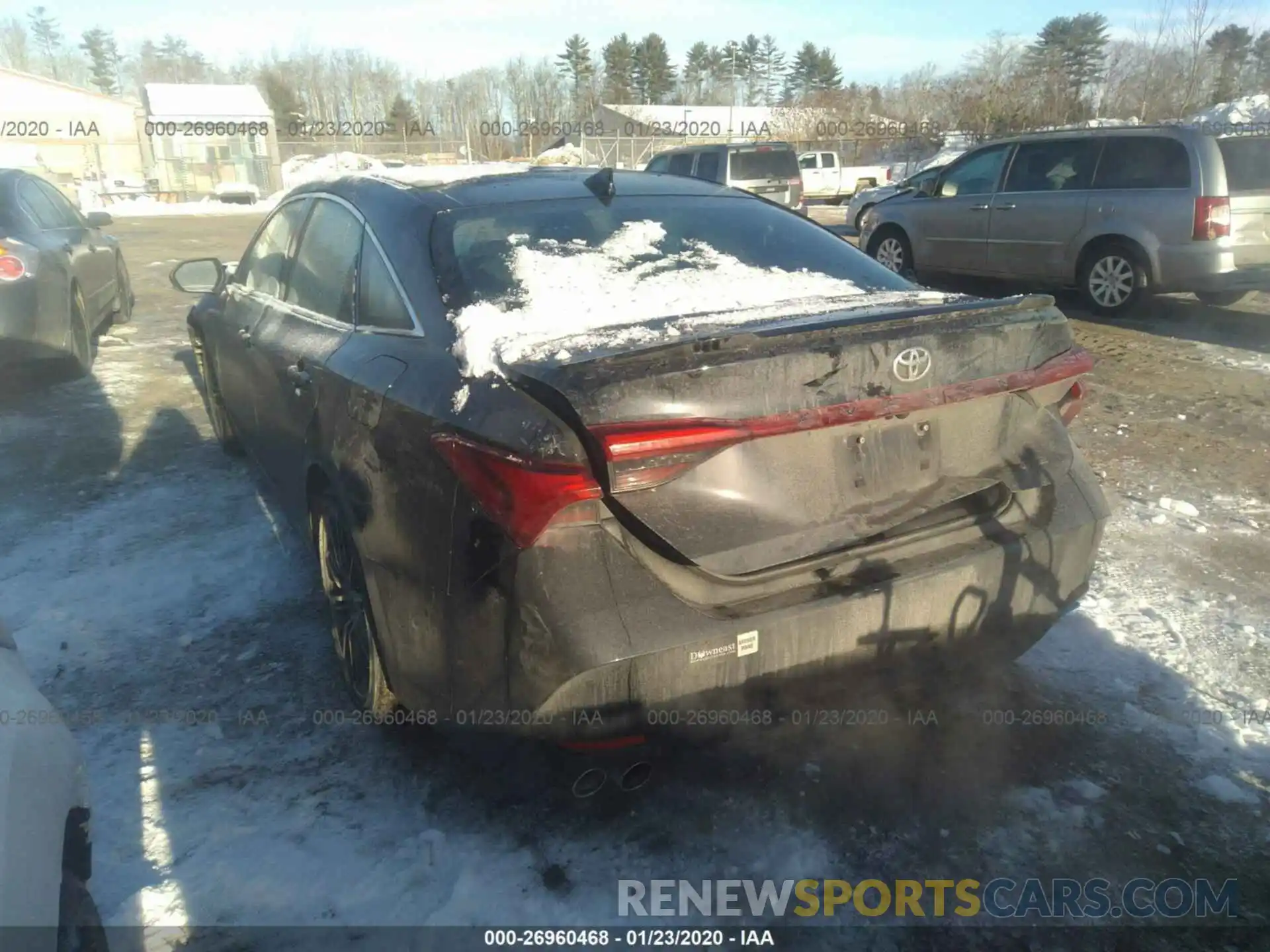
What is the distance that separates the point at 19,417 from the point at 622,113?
5807 cm

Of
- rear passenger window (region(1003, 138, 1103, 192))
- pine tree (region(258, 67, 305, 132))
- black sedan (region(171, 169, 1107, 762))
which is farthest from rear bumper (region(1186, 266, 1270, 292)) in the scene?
pine tree (region(258, 67, 305, 132))

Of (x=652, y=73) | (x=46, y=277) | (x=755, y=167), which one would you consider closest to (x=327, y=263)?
(x=46, y=277)

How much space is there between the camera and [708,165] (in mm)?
17125

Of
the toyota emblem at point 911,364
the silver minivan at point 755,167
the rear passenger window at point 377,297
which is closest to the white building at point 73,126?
the silver minivan at point 755,167

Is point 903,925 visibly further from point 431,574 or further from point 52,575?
point 52,575

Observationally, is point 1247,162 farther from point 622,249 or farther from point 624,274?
point 624,274

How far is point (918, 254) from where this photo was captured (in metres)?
11.0

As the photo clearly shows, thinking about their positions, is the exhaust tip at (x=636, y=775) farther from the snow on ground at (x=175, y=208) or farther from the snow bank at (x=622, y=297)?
the snow on ground at (x=175, y=208)

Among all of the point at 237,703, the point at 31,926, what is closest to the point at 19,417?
the point at 237,703

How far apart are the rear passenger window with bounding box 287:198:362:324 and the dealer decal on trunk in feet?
5.53

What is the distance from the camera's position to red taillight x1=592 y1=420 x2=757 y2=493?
1.96 meters

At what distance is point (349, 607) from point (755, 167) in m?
15.7

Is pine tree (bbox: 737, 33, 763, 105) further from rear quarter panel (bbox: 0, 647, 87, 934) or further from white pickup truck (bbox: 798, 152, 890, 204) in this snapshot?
rear quarter panel (bbox: 0, 647, 87, 934)

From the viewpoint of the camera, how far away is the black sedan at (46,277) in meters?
6.64
